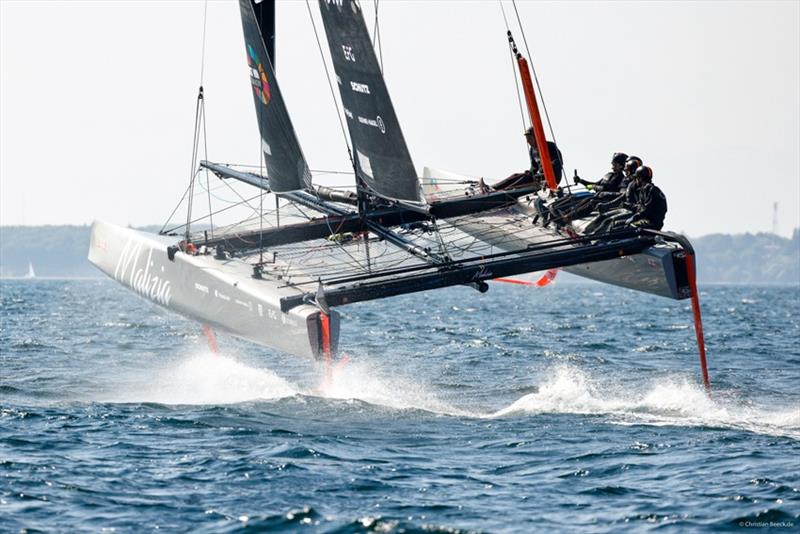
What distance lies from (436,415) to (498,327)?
1306cm

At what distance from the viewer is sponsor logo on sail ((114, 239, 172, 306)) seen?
1295cm

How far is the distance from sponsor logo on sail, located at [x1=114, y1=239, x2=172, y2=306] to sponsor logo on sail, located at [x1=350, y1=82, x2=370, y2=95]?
9.95ft

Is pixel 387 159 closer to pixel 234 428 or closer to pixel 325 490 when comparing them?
pixel 234 428

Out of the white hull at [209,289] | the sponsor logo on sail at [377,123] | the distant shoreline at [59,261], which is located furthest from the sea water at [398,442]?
the distant shoreline at [59,261]

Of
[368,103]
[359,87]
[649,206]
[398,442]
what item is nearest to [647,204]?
[649,206]

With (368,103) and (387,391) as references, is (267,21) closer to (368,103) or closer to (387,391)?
(368,103)

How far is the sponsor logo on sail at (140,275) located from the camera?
12945 millimetres

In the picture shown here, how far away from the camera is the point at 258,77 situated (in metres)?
12.1

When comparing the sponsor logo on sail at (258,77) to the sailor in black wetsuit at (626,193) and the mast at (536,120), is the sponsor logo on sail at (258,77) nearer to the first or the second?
the mast at (536,120)

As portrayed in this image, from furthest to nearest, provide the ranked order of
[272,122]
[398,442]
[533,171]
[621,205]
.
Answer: [533,171] < [272,122] < [621,205] < [398,442]

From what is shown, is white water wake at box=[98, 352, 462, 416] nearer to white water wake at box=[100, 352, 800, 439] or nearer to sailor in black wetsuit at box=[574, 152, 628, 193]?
white water wake at box=[100, 352, 800, 439]

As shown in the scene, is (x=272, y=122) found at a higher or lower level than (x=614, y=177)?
higher

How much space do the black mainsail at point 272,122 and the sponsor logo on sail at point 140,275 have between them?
1.74 meters

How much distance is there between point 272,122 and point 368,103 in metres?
1.19
